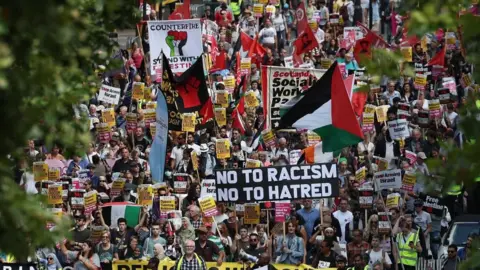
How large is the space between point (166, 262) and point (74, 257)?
155 cm

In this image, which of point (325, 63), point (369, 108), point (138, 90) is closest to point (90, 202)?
point (369, 108)

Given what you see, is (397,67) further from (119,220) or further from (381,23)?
(381,23)

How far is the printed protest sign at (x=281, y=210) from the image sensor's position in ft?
76.2

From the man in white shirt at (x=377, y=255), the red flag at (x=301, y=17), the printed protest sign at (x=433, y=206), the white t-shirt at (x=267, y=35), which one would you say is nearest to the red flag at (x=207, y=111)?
the printed protest sign at (x=433, y=206)

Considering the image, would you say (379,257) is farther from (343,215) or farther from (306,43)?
(306,43)

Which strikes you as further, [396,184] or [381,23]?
[381,23]

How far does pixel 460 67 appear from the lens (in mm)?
32188

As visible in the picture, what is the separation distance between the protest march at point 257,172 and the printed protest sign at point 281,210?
0.02 m

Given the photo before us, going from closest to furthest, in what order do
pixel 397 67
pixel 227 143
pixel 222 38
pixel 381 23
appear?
pixel 397 67, pixel 227 143, pixel 222 38, pixel 381 23

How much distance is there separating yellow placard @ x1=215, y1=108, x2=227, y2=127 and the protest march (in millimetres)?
23

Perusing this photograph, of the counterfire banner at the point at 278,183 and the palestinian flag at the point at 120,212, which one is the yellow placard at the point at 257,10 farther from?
the counterfire banner at the point at 278,183

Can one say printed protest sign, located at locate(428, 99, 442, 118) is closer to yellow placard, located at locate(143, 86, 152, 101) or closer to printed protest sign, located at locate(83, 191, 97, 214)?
yellow placard, located at locate(143, 86, 152, 101)

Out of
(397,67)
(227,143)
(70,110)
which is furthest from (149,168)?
(397,67)

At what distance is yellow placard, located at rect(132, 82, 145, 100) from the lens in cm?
2986
